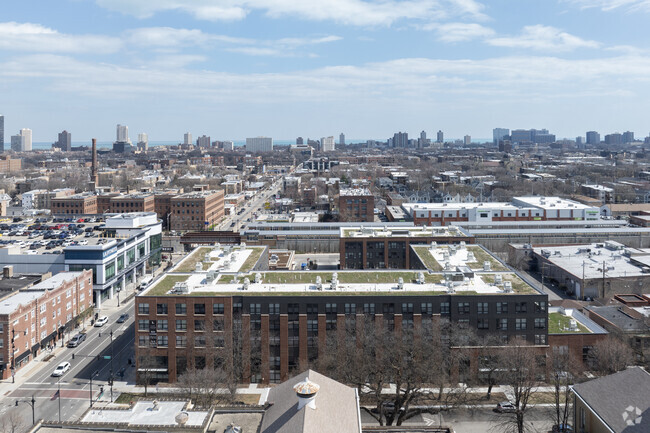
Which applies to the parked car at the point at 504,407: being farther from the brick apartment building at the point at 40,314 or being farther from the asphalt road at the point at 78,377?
the brick apartment building at the point at 40,314

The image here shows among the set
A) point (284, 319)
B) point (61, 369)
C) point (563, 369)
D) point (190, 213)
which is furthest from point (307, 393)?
point (190, 213)

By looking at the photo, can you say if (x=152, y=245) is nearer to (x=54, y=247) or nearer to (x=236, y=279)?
(x=54, y=247)

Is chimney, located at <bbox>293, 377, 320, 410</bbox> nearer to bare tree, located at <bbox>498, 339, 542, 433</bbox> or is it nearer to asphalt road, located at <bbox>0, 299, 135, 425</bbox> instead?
bare tree, located at <bbox>498, 339, 542, 433</bbox>

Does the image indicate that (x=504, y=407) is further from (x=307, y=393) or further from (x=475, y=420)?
(x=307, y=393)

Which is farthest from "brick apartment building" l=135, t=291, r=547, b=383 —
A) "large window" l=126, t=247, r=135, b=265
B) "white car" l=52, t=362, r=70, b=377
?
"large window" l=126, t=247, r=135, b=265

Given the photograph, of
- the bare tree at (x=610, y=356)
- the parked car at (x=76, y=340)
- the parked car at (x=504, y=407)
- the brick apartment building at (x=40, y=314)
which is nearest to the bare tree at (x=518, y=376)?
the parked car at (x=504, y=407)
